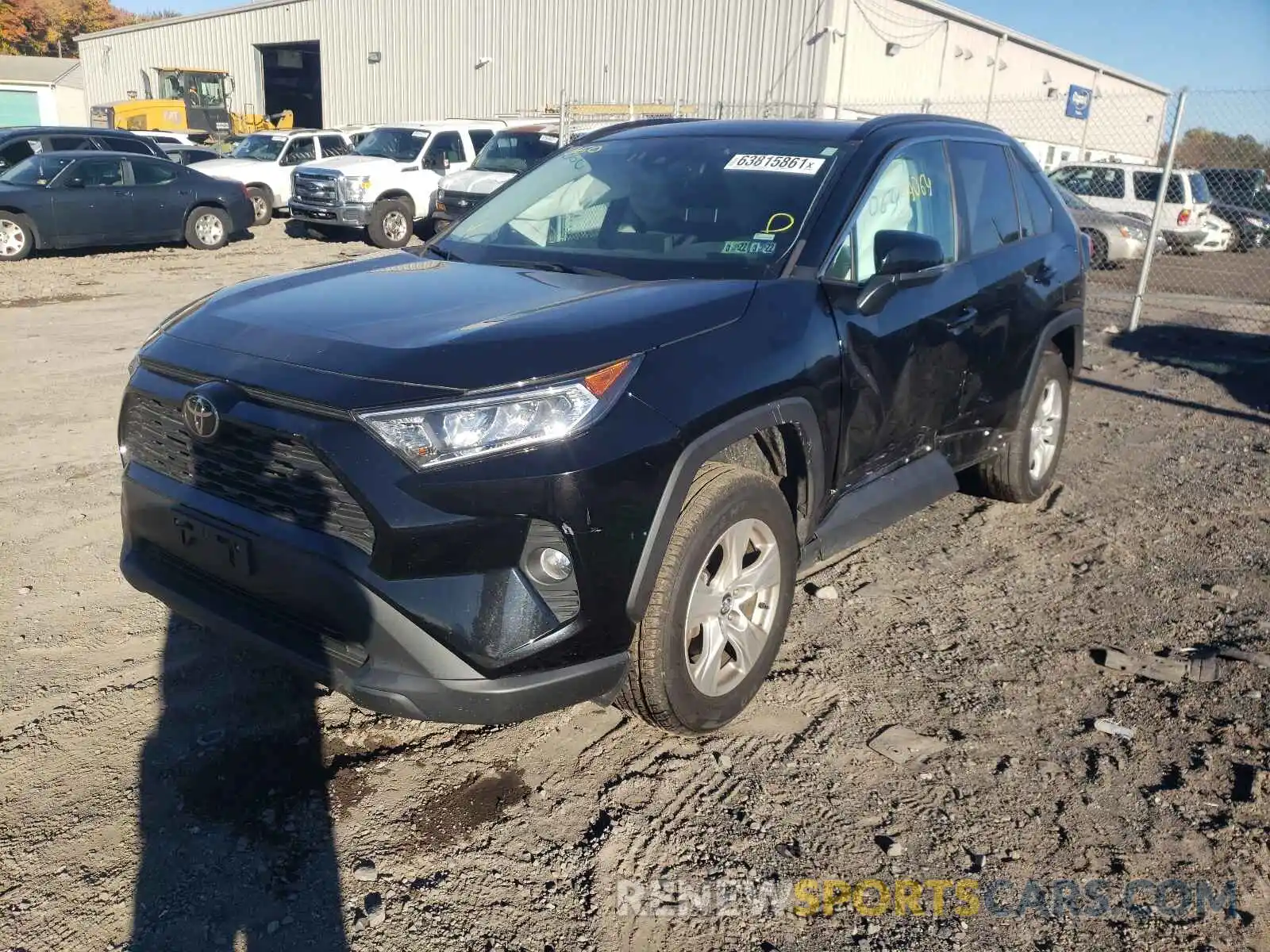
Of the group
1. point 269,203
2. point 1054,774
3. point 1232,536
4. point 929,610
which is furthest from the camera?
point 269,203

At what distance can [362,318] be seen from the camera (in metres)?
2.85

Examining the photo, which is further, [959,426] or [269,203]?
[269,203]

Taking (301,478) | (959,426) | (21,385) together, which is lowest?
(21,385)

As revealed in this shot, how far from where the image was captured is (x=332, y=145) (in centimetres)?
1989

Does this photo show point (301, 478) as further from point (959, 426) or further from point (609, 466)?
point (959, 426)

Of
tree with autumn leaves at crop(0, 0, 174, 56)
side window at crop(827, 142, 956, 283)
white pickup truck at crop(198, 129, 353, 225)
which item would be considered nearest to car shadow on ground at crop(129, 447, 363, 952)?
side window at crop(827, 142, 956, 283)

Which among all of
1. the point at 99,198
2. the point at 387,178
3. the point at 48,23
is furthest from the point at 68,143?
the point at 48,23

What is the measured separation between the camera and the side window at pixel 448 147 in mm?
17312

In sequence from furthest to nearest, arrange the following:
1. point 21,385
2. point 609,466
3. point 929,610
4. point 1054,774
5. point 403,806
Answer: point 21,385 → point 929,610 → point 1054,774 → point 403,806 → point 609,466

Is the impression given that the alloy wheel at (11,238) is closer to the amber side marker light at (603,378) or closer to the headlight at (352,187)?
the headlight at (352,187)

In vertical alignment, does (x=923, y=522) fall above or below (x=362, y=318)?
below

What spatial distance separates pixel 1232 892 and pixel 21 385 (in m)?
7.64

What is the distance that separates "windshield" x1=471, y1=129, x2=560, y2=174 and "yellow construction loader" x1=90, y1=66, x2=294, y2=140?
16.7 meters

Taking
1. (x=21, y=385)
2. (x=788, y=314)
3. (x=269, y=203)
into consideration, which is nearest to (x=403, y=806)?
(x=788, y=314)
